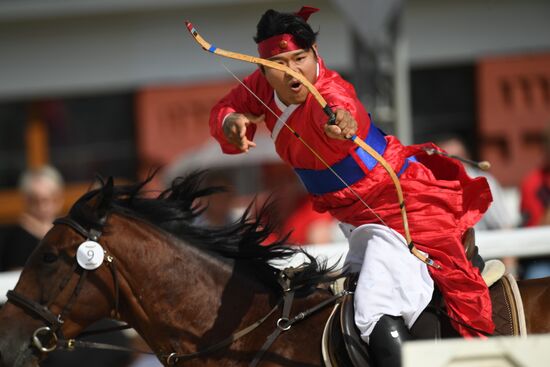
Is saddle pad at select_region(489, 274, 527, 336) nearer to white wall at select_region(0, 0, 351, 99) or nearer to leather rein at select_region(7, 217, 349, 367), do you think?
leather rein at select_region(7, 217, 349, 367)

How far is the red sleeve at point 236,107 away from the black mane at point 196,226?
213mm

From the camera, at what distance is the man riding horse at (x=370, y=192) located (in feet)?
11.4

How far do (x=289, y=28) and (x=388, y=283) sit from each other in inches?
40.4

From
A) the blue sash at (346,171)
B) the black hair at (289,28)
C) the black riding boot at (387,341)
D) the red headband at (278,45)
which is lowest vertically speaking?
the black riding boot at (387,341)

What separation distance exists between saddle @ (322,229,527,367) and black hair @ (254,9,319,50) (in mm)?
953

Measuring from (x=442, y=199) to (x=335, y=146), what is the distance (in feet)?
1.62

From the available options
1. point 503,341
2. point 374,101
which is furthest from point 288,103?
point 374,101

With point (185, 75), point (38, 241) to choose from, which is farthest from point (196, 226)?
point (185, 75)

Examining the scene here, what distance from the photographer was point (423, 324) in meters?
3.56

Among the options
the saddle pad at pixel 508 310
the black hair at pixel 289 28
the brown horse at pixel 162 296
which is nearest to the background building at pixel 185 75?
the brown horse at pixel 162 296

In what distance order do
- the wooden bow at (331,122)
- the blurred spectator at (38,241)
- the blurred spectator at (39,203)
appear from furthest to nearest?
the blurred spectator at (39,203)
the blurred spectator at (38,241)
the wooden bow at (331,122)

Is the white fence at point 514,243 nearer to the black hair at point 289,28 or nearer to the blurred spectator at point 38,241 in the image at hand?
the blurred spectator at point 38,241

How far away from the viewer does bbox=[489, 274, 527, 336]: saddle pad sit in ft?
11.8

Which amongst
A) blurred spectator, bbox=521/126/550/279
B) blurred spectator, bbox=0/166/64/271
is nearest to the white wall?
blurred spectator, bbox=521/126/550/279
